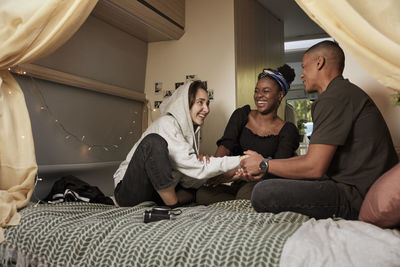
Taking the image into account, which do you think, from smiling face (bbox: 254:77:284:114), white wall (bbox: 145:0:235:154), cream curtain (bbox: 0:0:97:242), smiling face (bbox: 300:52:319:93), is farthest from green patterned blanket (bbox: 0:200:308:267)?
white wall (bbox: 145:0:235:154)

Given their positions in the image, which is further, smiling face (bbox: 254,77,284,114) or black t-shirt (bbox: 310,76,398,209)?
smiling face (bbox: 254,77,284,114)

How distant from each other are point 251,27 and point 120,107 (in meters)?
1.46

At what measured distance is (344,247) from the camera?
100 centimetres

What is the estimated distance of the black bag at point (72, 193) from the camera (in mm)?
1897

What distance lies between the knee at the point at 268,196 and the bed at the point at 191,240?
0.24ft

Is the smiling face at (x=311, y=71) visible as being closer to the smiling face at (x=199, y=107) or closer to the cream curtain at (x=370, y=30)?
the cream curtain at (x=370, y=30)

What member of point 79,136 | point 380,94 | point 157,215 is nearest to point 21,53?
point 79,136

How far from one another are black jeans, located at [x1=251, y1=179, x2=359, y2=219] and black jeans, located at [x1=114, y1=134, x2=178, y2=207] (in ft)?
1.95

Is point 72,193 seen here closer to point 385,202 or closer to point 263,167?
point 263,167

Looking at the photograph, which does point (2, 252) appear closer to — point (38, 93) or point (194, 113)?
point (38, 93)

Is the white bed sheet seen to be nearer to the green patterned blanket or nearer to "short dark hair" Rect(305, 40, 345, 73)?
the green patterned blanket

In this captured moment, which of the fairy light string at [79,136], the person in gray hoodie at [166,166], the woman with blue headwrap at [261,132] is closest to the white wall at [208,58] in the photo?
the fairy light string at [79,136]

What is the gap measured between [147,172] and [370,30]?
1.18 metres

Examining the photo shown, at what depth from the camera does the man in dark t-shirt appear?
53.7 inches
